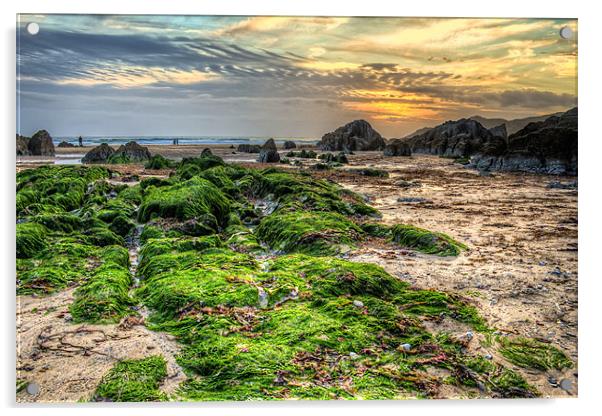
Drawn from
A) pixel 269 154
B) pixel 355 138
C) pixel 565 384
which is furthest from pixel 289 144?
pixel 565 384

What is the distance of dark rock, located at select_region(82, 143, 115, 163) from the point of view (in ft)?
12.7

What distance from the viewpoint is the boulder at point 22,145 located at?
140 inches

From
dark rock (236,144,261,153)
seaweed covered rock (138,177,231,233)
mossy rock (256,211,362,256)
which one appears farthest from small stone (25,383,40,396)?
dark rock (236,144,261,153)

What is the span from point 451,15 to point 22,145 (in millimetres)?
3535

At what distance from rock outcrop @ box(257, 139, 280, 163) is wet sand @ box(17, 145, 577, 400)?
9 cm

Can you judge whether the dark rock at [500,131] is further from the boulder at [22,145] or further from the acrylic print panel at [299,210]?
the boulder at [22,145]

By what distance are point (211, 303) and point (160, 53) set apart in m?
2.03

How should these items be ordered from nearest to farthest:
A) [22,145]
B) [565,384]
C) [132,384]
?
[132,384] < [565,384] < [22,145]

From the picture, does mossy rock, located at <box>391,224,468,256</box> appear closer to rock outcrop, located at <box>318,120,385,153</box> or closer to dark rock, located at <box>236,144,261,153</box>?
rock outcrop, located at <box>318,120,385,153</box>

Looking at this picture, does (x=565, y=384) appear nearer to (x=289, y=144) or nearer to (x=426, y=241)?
(x=426, y=241)

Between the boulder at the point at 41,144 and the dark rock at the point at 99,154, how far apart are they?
0.92 feet

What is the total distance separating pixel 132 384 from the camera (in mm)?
3035
